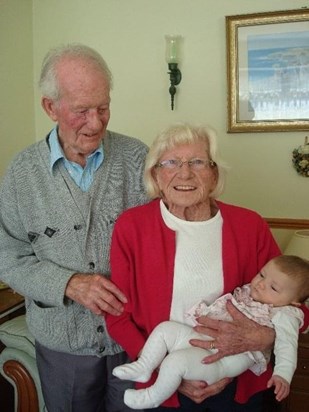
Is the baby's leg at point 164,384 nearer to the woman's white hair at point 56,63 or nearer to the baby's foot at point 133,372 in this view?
the baby's foot at point 133,372

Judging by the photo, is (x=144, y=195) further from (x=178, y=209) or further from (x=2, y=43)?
(x=2, y=43)

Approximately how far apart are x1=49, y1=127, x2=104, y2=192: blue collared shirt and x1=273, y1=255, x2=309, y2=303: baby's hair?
2.12ft

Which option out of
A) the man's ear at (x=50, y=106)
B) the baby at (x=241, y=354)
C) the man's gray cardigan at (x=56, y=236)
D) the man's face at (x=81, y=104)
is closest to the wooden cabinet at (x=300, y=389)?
the baby at (x=241, y=354)

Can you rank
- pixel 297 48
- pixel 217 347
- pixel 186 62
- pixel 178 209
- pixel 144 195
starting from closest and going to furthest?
pixel 217 347 < pixel 178 209 < pixel 144 195 < pixel 297 48 < pixel 186 62

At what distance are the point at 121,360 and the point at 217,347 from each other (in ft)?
1.28

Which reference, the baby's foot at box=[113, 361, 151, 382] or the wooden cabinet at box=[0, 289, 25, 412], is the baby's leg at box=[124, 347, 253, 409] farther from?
the wooden cabinet at box=[0, 289, 25, 412]

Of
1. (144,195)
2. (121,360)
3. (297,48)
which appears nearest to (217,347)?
(121,360)

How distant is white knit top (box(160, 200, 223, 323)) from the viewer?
123 cm

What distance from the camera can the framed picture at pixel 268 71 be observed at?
228 cm

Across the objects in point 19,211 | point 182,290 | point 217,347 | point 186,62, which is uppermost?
point 186,62

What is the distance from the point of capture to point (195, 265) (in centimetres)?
125

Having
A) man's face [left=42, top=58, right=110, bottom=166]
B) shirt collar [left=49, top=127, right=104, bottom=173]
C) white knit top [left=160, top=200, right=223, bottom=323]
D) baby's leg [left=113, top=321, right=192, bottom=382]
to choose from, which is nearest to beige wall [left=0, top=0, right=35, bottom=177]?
shirt collar [left=49, top=127, right=104, bottom=173]

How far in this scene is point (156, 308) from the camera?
4.06ft

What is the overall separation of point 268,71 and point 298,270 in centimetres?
150
